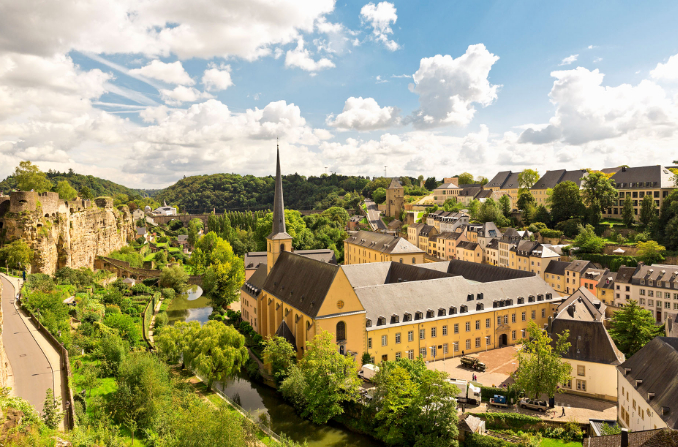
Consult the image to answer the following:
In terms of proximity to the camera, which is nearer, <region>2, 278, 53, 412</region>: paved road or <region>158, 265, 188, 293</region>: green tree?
<region>2, 278, 53, 412</region>: paved road

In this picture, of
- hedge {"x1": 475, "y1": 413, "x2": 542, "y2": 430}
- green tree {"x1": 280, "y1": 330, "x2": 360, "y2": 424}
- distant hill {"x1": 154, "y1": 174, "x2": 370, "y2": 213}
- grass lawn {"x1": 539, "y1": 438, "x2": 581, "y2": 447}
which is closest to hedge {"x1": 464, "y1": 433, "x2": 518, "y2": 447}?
hedge {"x1": 475, "y1": 413, "x2": 542, "y2": 430}

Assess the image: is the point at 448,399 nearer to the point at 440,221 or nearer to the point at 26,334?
the point at 26,334

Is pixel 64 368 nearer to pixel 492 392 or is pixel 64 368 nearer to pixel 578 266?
pixel 492 392

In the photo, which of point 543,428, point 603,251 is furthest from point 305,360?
point 603,251

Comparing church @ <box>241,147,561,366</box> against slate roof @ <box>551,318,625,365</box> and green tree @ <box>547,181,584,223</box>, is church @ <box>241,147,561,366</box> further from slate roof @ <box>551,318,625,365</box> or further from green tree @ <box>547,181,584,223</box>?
green tree @ <box>547,181,584,223</box>

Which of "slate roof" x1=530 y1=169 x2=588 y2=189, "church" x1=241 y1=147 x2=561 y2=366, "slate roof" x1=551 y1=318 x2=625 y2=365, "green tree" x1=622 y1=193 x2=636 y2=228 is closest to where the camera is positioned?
"slate roof" x1=551 y1=318 x2=625 y2=365
